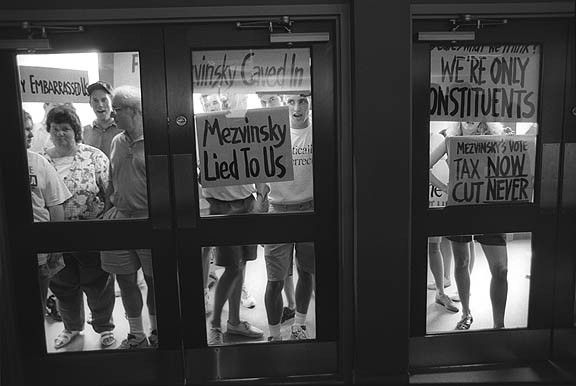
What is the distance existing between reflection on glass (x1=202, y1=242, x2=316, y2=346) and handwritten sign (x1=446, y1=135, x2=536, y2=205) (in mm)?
906

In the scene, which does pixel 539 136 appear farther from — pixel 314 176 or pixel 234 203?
pixel 234 203

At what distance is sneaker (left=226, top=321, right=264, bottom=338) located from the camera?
9.78 feet

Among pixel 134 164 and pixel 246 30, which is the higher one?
pixel 246 30

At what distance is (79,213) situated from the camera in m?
2.84

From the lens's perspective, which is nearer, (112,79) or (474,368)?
(112,79)

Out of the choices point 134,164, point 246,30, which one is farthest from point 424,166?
point 134,164

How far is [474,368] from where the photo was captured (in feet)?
9.95

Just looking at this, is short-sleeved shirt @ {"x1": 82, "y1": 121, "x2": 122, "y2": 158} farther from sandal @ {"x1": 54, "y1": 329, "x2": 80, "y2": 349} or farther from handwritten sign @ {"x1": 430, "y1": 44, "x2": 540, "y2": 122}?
handwritten sign @ {"x1": 430, "y1": 44, "x2": 540, "y2": 122}

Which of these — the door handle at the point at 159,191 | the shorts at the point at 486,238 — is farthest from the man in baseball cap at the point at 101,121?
the shorts at the point at 486,238

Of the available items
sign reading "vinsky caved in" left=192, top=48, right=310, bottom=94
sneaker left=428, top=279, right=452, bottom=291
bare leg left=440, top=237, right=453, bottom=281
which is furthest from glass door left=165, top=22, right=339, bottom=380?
bare leg left=440, top=237, right=453, bottom=281

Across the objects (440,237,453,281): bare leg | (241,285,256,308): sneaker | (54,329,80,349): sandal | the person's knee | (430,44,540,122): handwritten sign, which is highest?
(430,44,540,122): handwritten sign

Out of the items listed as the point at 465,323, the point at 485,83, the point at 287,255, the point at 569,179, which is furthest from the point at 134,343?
the point at 569,179

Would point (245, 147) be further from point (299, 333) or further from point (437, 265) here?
point (437, 265)

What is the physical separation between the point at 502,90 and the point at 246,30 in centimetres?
142
